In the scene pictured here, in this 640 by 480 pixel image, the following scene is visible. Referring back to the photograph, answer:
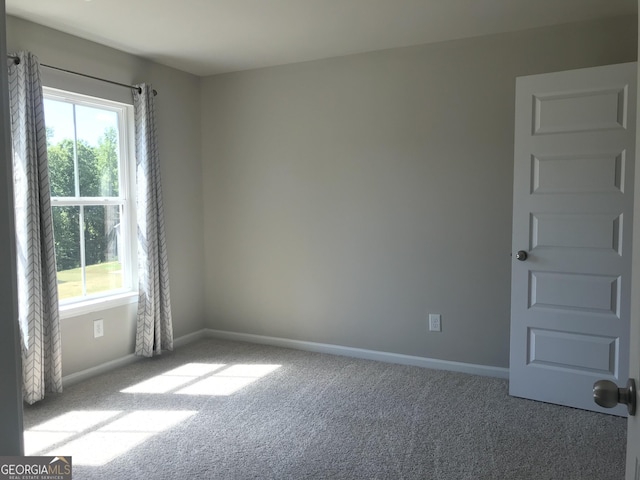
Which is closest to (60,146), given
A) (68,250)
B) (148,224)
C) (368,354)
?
(68,250)

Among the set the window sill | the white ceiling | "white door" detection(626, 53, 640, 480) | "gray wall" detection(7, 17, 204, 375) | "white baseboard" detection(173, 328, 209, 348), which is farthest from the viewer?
"white baseboard" detection(173, 328, 209, 348)

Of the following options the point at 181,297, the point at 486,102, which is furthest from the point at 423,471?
the point at 181,297

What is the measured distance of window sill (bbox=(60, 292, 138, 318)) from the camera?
351cm

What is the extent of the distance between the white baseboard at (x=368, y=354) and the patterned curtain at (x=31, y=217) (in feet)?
5.86

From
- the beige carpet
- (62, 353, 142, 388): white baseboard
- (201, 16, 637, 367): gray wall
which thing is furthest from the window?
(201, 16, 637, 367): gray wall

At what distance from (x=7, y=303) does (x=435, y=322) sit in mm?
3433

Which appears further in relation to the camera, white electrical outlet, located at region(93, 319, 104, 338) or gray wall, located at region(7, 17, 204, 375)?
white electrical outlet, located at region(93, 319, 104, 338)

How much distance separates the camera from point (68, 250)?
3.59m

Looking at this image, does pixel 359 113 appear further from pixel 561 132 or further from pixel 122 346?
pixel 122 346

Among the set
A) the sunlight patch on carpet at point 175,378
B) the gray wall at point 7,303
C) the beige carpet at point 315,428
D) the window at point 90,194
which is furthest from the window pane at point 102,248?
the gray wall at point 7,303

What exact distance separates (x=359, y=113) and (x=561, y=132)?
5.05 ft

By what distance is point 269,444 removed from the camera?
268cm

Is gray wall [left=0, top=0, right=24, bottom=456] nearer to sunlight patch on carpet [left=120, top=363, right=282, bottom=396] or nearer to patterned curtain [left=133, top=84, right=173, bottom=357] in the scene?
sunlight patch on carpet [left=120, top=363, right=282, bottom=396]

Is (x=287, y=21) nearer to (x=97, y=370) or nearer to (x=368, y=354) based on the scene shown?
(x=368, y=354)
